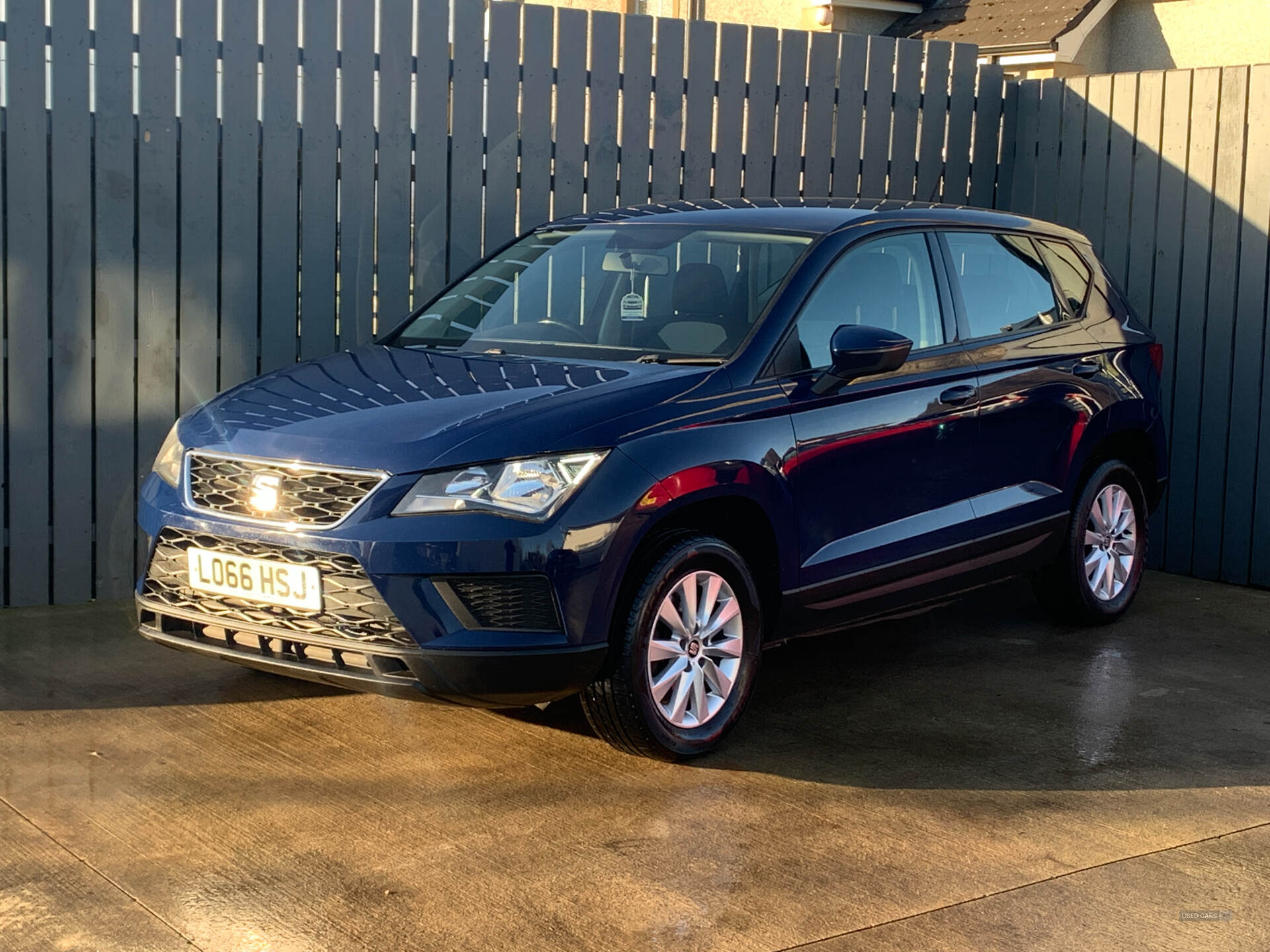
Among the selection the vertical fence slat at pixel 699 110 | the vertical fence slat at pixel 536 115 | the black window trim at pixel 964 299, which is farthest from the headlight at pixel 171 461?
the vertical fence slat at pixel 699 110

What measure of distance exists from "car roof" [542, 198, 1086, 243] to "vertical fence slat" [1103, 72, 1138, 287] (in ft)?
7.58

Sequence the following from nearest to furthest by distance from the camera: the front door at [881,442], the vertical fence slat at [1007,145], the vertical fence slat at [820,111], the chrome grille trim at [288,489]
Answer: the chrome grille trim at [288,489]
the front door at [881,442]
the vertical fence slat at [820,111]
the vertical fence slat at [1007,145]

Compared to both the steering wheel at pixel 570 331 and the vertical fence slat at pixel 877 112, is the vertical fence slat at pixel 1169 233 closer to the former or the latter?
the vertical fence slat at pixel 877 112

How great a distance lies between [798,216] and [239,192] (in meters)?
2.74

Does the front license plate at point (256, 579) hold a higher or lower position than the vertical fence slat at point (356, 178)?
lower

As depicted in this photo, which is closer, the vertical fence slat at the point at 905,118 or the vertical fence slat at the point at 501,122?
the vertical fence slat at the point at 501,122

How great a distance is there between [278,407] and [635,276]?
1478 mm

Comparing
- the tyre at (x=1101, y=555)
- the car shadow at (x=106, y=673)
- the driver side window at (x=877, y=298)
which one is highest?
the driver side window at (x=877, y=298)

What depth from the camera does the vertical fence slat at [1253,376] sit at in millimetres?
8203

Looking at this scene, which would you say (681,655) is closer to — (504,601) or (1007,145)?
(504,601)

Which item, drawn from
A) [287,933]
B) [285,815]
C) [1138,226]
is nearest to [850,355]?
[285,815]

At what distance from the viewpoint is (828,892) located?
4090 millimetres

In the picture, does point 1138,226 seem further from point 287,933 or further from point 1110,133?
point 287,933

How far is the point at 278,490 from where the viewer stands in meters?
4.73
